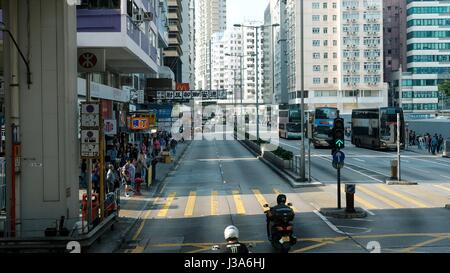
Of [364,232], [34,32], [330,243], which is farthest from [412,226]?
[34,32]

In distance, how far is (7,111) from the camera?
1522 cm

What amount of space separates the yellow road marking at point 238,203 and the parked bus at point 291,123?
58.2 meters

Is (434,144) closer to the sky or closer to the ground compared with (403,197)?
closer to the sky

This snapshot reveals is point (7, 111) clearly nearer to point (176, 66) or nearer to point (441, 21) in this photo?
point (176, 66)

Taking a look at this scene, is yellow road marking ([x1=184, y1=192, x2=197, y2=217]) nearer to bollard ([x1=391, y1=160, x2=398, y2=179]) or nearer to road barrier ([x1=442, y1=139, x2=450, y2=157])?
bollard ([x1=391, y1=160, x2=398, y2=179])

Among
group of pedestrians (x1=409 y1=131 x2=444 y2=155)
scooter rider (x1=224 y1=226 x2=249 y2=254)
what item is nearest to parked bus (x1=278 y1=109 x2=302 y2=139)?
group of pedestrians (x1=409 y1=131 x2=444 y2=155)

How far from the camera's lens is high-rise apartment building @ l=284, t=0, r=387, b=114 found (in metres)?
124

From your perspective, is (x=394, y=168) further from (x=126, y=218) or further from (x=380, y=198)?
(x=126, y=218)

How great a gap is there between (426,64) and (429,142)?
275 feet

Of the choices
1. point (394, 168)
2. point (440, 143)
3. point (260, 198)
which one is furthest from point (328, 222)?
point (440, 143)

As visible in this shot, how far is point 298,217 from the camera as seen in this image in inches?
821

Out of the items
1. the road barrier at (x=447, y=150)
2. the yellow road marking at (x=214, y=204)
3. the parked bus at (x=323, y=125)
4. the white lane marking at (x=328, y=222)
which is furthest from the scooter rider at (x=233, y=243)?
the parked bus at (x=323, y=125)

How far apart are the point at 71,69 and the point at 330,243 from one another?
7.92 m

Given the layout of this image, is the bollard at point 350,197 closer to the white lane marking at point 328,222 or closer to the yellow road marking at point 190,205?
the white lane marking at point 328,222
